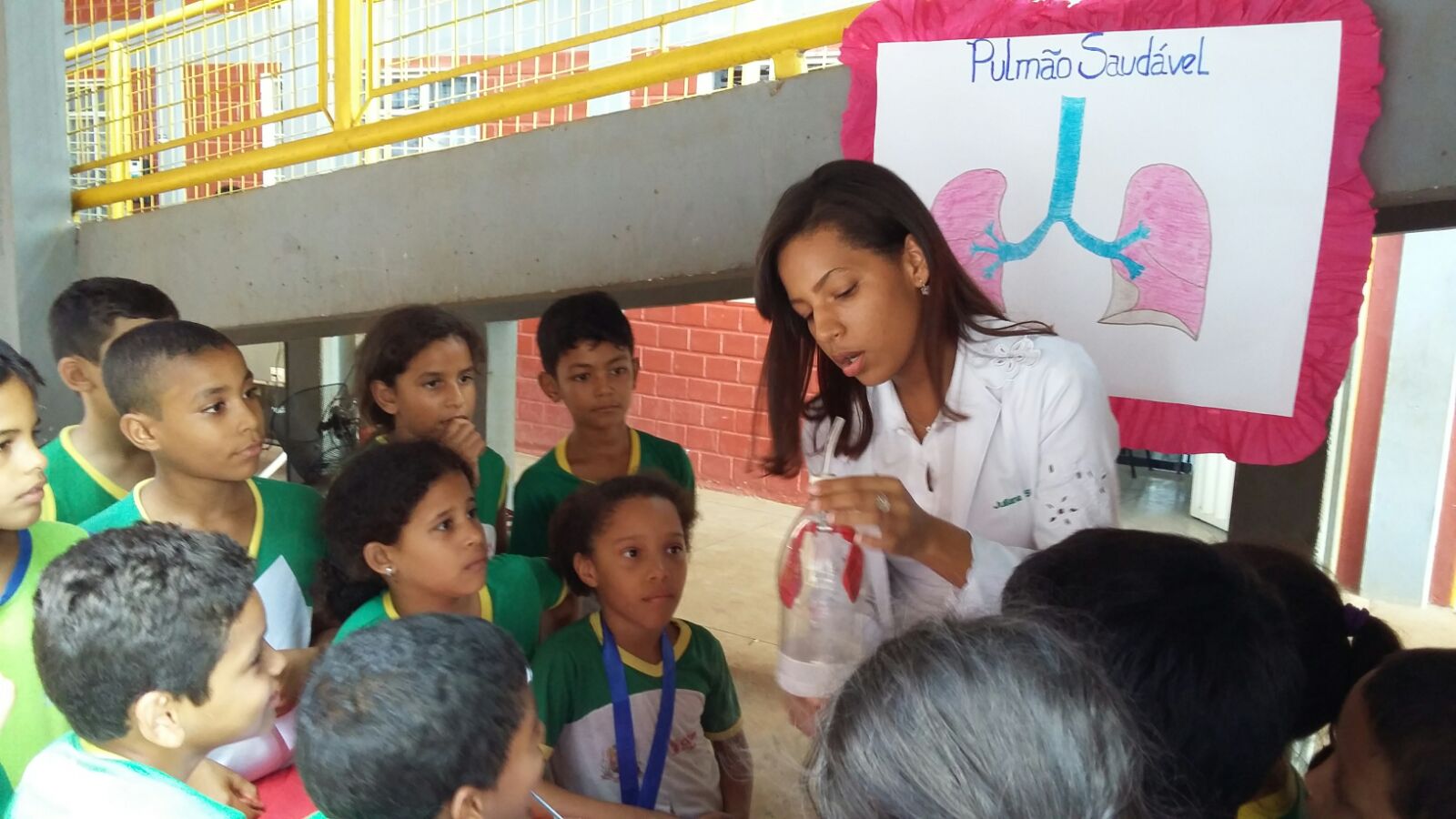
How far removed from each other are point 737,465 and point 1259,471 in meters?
4.03

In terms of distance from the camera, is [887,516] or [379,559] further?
[379,559]

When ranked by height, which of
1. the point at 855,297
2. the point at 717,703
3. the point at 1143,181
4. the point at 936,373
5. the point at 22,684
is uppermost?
the point at 1143,181

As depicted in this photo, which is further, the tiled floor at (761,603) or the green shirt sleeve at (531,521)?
the tiled floor at (761,603)

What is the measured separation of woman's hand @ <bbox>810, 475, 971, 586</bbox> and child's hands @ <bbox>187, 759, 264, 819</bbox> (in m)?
1.08

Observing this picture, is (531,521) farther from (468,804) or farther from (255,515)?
(468,804)

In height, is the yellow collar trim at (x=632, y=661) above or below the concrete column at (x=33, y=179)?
below

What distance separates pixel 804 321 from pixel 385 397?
1382 millimetres

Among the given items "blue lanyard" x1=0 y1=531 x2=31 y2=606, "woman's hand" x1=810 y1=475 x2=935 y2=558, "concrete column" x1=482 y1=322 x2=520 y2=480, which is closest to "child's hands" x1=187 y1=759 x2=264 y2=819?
"blue lanyard" x1=0 y1=531 x2=31 y2=606

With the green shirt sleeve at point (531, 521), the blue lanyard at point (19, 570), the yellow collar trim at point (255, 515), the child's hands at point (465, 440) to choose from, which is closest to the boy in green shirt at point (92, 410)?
the yellow collar trim at point (255, 515)

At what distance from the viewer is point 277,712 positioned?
5.87ft

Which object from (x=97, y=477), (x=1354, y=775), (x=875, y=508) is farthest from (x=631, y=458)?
(x=1354, y=775)

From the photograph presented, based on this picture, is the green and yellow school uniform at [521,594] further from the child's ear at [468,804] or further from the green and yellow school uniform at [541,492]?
the child's ear at [468,804]

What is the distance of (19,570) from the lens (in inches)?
62.8

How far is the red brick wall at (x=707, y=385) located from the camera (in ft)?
20.3
